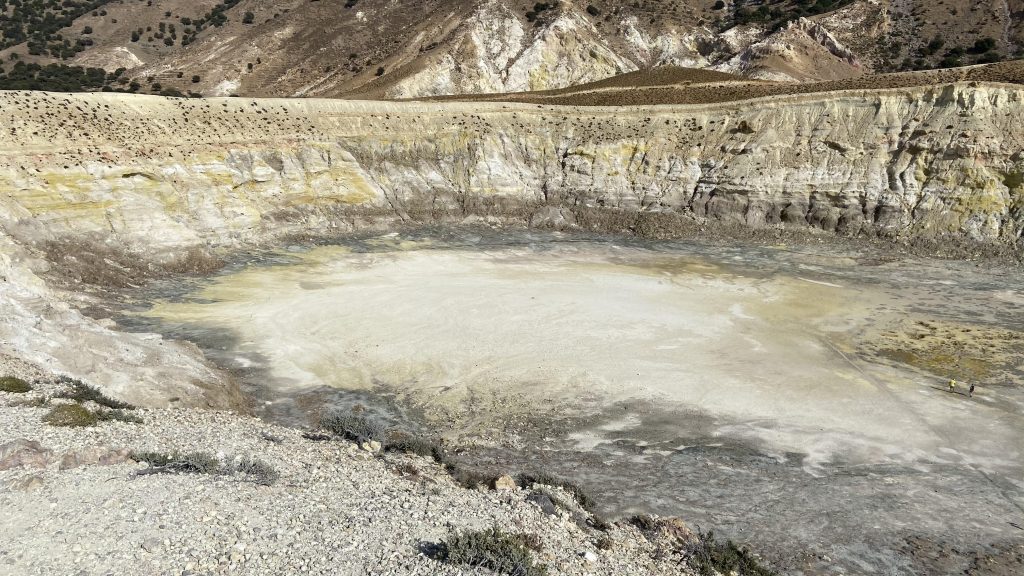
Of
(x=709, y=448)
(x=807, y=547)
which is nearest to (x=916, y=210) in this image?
(x=709, y=448)

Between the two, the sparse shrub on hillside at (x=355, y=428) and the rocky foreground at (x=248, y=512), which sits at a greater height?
the rocky foreground at (x=248, y=512)

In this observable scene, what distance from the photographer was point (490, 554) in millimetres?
8617

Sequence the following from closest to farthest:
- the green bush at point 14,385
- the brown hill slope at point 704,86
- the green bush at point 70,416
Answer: the green bush at point 70,416 → the green bush at point 14,385 → the brown hill slope at point 704,86

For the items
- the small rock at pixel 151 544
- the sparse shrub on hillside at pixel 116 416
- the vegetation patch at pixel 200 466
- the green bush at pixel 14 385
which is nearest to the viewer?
the small rock at pixel 151 544

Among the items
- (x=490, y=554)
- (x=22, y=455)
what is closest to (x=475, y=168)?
(x=22, y=455)

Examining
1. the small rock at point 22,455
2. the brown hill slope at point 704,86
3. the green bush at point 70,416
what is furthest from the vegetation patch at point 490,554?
the brown hill slope at point 704,86

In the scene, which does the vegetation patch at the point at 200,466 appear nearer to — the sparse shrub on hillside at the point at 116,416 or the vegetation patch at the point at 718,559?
the sparse shrub on hillside at the point at 116,416

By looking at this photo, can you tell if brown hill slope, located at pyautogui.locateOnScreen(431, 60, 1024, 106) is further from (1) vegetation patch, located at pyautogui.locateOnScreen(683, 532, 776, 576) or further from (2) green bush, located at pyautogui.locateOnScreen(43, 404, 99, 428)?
(2) green bush, located at pyautogui.locateOnScreen(43, 404, 99, 428)

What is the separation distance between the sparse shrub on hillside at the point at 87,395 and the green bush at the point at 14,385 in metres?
0.70

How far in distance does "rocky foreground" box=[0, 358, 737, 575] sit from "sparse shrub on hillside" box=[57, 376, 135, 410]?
0.28 meters

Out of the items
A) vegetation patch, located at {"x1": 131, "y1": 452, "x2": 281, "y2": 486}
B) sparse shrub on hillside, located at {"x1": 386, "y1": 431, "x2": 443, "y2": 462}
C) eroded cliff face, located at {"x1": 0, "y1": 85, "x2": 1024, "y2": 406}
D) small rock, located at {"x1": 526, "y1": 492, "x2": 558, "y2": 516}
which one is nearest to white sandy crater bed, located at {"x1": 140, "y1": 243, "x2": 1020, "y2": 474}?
sparse shrub on hillside, located at {"x1": 386, "y1": 431, "x2": 443, "y2": 462}

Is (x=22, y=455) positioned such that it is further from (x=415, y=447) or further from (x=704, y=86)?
(x=704, y=86)

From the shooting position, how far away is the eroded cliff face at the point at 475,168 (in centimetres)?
2931

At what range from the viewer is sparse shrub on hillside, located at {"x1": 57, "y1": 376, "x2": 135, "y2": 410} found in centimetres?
1377
